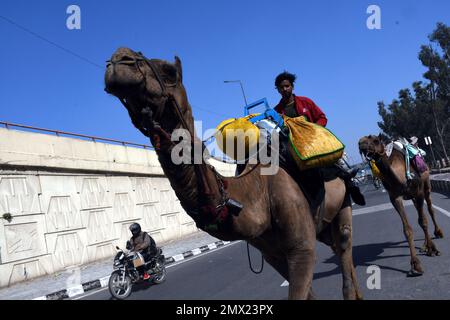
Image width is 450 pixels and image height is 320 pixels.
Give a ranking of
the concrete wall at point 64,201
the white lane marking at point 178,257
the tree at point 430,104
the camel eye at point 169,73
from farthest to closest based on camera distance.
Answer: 1. the tree at point 430,104
2. the white lane marking at point 178,257
3. the concrete wall at point 64,201
4. the camel eye at point 169,73

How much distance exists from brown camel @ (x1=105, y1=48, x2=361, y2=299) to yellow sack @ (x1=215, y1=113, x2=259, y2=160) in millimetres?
197

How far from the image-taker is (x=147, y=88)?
109 inches

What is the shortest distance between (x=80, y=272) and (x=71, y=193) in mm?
3773

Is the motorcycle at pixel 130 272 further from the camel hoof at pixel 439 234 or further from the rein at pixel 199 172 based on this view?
the rein at pixel 199 172

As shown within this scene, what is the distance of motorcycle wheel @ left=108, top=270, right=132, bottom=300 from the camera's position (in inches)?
423

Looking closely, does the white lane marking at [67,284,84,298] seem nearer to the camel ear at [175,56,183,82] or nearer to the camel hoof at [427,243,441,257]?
the camel hoof at [427,243,441,257]

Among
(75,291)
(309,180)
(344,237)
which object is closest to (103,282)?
(75,291)

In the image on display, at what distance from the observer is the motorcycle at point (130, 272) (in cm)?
1092

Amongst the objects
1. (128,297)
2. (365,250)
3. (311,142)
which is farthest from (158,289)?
(311,142)

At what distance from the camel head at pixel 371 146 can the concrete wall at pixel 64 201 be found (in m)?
11.8

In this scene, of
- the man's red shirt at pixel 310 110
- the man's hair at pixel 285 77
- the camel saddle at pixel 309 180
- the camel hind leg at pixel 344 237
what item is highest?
the man's hair at pixel 285 77

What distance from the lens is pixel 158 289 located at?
11.3 meters

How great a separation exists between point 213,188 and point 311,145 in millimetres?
1288

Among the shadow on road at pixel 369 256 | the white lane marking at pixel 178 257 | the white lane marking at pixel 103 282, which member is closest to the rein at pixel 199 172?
the shadow on road at pixel 369 256
